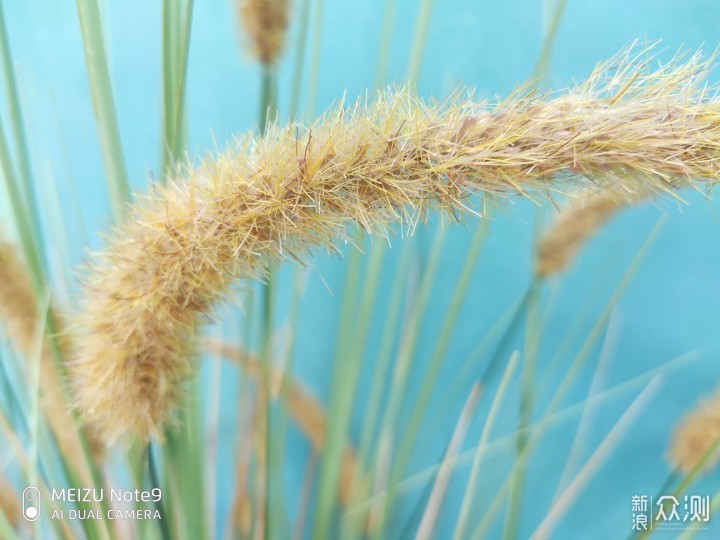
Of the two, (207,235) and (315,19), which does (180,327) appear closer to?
(207,235)

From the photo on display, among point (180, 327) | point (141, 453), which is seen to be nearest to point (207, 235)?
point (180, 327)

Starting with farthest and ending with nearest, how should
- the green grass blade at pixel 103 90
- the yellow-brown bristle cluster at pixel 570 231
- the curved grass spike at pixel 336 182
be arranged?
1. the yellow-brown bristle cluster at pixel 570 231
2. the green grass blade at pixel 103 90
3. the curved grass spike at pixel 336 182

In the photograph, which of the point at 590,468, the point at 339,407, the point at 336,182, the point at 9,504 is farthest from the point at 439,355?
the point at 9,504

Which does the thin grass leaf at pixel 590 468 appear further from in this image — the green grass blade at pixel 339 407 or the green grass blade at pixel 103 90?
the green grass blade at pixel 103 90

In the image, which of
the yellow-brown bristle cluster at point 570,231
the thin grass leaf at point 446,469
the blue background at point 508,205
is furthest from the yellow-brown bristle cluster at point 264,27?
the thin grass leaf at point 446,469

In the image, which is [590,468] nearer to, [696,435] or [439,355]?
[696,435]

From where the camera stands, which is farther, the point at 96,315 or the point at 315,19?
the point at 315,19
